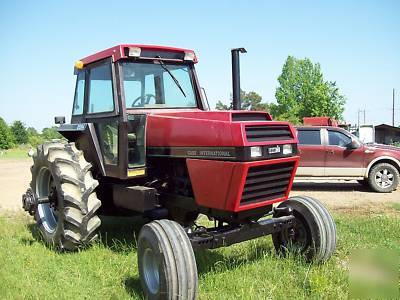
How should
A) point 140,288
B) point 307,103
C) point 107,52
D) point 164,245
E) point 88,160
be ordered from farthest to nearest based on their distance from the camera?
point 307,103, point 88,160, point 107,52, point 140,288, point 164,245

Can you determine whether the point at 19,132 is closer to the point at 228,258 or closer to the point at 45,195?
the point at 45,195

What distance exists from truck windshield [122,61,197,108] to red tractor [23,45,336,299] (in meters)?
0.01

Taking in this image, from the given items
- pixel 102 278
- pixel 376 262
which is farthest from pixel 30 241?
pixel 376 262

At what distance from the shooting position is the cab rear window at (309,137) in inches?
479

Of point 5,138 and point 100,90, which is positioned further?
point 5,138

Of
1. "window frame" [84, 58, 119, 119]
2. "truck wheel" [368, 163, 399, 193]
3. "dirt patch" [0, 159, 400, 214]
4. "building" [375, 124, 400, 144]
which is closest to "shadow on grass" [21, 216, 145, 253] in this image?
"window frame" [84, 58, 119, 119]

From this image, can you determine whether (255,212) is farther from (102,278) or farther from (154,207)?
(102,278)

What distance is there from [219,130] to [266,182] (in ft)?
2.21

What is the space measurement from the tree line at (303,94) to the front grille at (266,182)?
146 feet

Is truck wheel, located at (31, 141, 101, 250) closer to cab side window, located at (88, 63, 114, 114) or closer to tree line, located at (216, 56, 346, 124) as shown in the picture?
cab side window, located at (88, 63, 114, 114)

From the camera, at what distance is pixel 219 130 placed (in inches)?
165

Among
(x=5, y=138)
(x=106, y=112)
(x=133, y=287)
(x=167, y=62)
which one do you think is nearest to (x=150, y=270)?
(x=133, y=287)

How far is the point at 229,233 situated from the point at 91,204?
187 cm

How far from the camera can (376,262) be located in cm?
519
